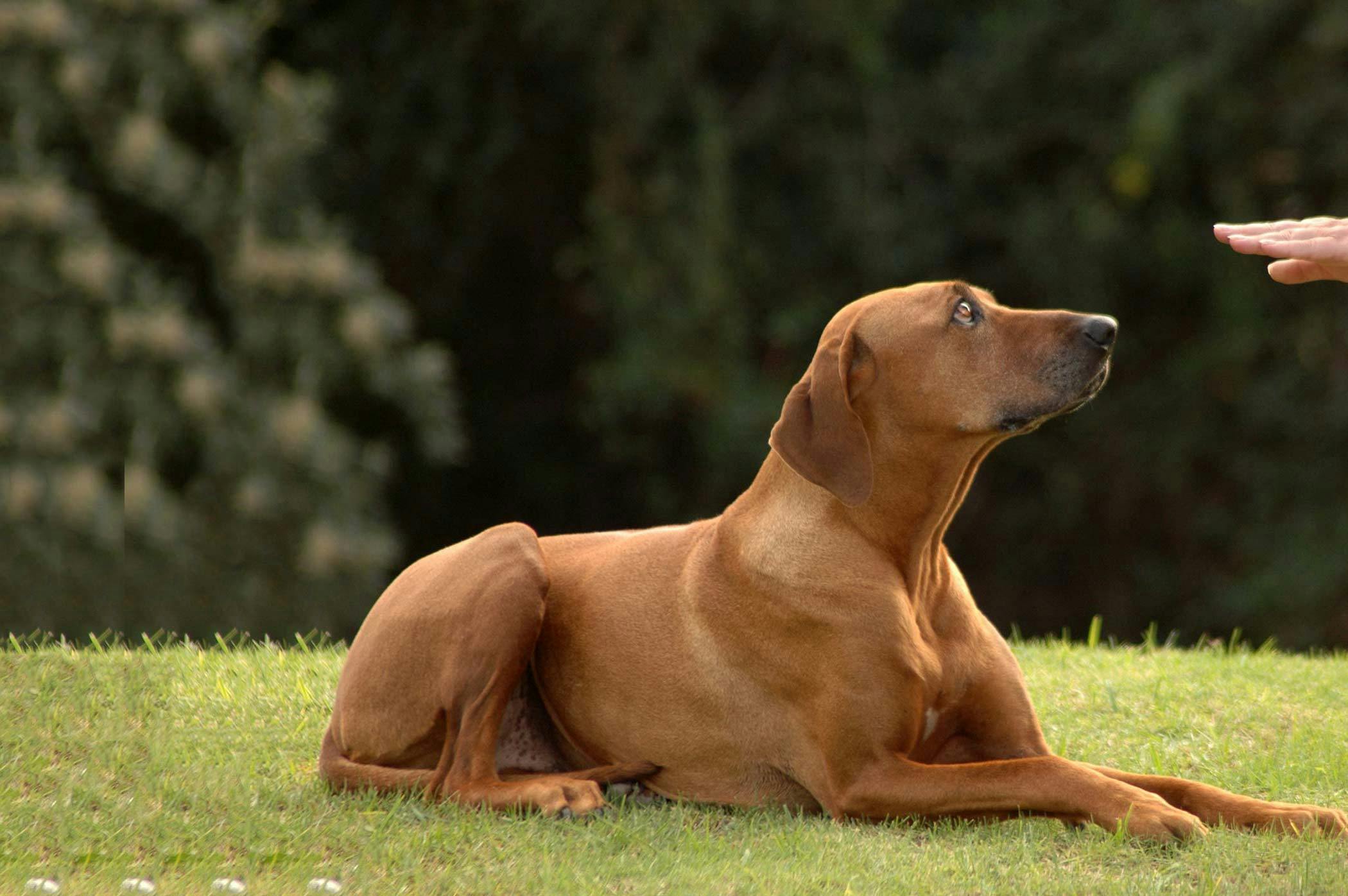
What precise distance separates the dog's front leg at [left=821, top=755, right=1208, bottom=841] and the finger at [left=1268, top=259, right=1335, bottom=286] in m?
1.94

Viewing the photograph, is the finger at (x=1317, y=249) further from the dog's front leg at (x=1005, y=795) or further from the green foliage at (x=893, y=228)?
the green foliage at (x=893, y=228)

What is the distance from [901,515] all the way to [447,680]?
1.49 m

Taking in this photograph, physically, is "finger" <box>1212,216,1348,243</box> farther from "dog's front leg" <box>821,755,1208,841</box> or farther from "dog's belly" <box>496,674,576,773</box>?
"dog's belly" <box>496,674,576,773</box>

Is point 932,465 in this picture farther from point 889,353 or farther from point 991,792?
point 991,792

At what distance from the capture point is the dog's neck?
16.0 ft

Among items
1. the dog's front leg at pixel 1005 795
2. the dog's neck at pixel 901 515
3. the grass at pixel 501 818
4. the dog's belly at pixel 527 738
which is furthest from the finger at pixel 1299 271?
the dog's belly at pixel 527 738

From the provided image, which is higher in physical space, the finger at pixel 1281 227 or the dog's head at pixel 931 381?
the finger at pixel 1281 227

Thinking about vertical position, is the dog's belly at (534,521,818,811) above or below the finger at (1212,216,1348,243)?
below

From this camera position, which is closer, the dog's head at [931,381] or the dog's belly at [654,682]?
the dog's head at [931,381]

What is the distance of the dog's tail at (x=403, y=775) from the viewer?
5.09 m

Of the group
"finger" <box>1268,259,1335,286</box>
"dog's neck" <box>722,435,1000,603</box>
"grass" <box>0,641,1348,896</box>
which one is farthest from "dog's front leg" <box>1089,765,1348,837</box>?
"finger" <box>1268,259,1335,286</box>

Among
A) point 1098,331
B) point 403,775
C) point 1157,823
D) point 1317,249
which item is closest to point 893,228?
point 1317,249

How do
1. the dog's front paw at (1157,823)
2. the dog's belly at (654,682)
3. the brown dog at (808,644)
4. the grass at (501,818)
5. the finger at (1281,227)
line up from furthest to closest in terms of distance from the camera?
the finger at (1281,227), the dog's belly at (654,682), the brown dog at (808,644), the dog's front paw at (1157,823), the grass at (501,818)

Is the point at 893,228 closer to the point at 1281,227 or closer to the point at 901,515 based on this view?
the point at 1281,227
